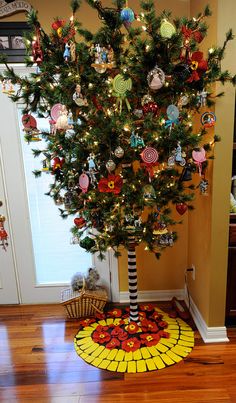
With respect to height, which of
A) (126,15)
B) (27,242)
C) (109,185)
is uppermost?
(126,15)

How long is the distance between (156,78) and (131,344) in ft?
5.72

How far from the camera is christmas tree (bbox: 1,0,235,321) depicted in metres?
1.48

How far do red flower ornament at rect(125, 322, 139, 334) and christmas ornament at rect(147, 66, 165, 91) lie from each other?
1.68m

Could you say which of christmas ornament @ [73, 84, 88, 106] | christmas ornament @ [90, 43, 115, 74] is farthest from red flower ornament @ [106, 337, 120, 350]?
christmas ornament @ [90, 43, 115, 74]

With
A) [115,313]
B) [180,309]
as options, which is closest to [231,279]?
[180,309]

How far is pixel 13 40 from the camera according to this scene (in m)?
2.21

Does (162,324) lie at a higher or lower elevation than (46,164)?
lower

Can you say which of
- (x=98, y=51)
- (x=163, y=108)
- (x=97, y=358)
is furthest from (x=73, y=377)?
(x=98, y=51)

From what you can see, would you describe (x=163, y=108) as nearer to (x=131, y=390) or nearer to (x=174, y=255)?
(x=174, y=255)

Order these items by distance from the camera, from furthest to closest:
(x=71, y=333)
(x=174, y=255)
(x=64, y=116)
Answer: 1. (x=174, y=255)
2. (x=71, y=333)
3. (x=64, y=116)

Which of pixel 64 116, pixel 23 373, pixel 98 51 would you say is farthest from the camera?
pixel 23 373

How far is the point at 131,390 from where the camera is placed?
65.5 inches

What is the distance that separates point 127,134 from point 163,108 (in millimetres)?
305

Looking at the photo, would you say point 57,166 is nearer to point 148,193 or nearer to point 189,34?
point 148,193
